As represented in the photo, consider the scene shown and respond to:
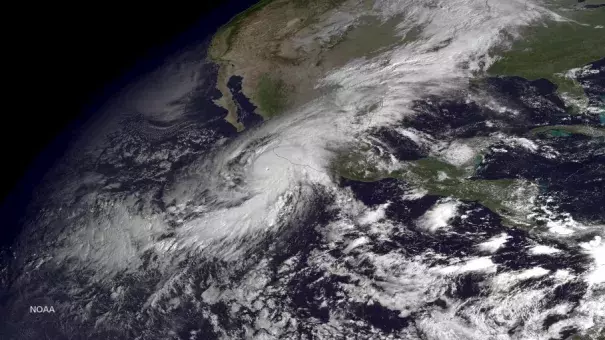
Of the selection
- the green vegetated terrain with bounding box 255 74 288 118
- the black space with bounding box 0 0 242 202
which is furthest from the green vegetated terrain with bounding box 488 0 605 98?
the black space with bounding box 0 0 242 202

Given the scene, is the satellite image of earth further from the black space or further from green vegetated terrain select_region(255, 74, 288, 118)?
the black space

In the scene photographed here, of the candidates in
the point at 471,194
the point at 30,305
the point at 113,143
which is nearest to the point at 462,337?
the point at 471,194

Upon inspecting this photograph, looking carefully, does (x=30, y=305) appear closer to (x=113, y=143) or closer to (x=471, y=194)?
(x=113, y=143)

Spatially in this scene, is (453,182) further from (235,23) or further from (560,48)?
(235,23)

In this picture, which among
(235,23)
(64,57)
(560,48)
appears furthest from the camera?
(235,23)

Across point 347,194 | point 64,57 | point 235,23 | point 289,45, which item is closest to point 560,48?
point 347,194

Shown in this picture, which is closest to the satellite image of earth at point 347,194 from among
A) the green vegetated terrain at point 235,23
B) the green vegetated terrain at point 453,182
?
the green vegetated terrain at point 453,182
